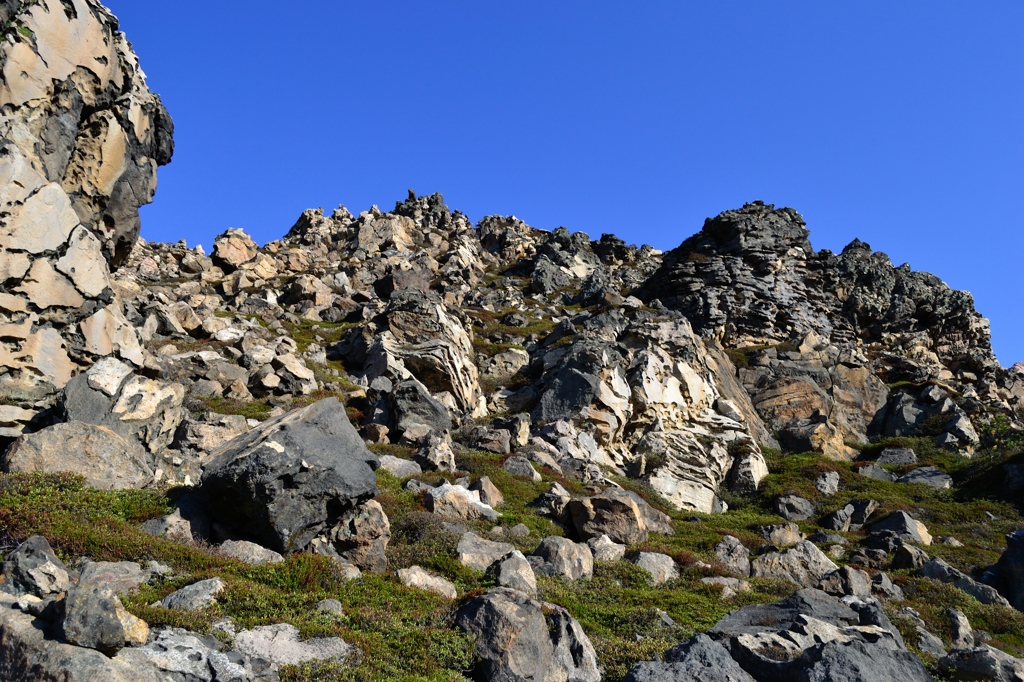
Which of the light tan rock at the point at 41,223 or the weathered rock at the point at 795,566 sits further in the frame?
the weathered rock at the point at 795,566

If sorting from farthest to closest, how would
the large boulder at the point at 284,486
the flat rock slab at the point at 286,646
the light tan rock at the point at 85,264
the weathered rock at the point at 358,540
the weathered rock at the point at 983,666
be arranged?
the light tan rock at the point at 85,264 < the weathered rock at the point at 358,540 < the large boulder at the point at 284,486 < the weathered rock at the point at 983,666 < the flat rock slab at the point at 286,646

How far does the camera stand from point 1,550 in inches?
454

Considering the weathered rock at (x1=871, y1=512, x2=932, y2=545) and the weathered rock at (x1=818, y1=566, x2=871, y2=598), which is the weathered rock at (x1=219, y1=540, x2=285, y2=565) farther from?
the weathered rock at (x1=871, y1=512, x2=932, y2=545)

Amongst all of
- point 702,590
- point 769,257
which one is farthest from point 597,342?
point 769,257

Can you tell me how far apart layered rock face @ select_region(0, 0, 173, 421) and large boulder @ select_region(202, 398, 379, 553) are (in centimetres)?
785

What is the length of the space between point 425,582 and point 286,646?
16.0 feet

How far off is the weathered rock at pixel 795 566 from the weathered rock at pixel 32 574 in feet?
64.3

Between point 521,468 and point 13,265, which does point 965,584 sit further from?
point 13,265

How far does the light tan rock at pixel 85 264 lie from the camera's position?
20.8 metres

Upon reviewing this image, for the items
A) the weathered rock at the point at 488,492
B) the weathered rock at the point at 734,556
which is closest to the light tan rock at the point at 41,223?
the weathered rock at the point at 488,492

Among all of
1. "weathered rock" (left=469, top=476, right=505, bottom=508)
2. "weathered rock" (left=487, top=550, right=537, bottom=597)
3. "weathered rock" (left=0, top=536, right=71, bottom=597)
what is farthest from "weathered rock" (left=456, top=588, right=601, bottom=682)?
"weathered rock" (left=469, top=476, right=505, bottom=508)

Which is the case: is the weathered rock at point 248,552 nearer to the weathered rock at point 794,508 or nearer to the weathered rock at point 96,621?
the weathered rock at point 96,621

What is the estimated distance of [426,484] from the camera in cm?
2400

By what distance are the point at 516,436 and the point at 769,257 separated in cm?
5315
